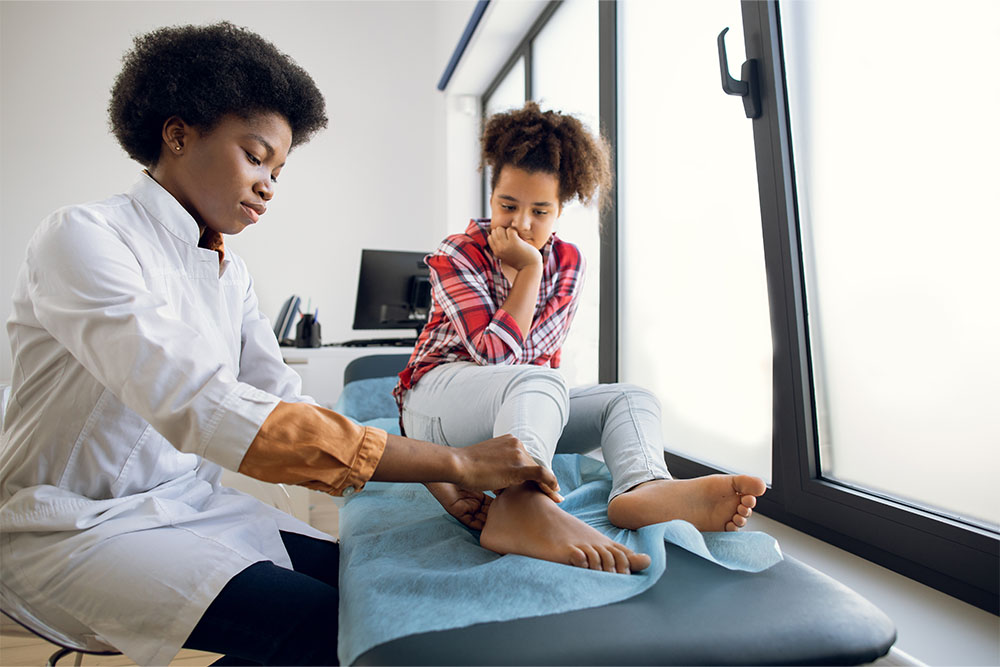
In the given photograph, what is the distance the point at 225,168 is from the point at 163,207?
0.11 metres

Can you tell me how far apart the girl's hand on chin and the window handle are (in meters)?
0.53

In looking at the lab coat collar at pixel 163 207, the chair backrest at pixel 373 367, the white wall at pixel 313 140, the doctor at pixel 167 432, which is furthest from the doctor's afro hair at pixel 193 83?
the white wall at pixel 313 140

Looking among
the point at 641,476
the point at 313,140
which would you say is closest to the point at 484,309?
the point at 641,476

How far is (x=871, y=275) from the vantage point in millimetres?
1141

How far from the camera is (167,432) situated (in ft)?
2.31

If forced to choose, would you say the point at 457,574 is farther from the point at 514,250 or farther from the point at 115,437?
the point at 514,250

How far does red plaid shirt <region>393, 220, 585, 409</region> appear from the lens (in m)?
1.37

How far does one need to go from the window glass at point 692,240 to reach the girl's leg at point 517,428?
0.61 metres

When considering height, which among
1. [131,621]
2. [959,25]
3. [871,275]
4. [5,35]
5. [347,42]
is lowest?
[131,621]

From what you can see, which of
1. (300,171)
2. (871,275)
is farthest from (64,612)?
(300,171)

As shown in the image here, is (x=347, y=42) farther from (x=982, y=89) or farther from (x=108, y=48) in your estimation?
(x=982, y=89)

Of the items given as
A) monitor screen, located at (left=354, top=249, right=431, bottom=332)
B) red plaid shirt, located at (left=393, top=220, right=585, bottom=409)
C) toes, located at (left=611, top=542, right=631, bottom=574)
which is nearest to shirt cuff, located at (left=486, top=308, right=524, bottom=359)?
red plaid shirt, located at (left=393, top=220, right=585, bottom=409)

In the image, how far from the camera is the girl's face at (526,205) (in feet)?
5.06

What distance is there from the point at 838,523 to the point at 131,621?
3.67 ft
